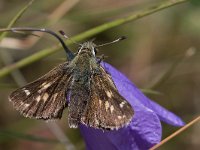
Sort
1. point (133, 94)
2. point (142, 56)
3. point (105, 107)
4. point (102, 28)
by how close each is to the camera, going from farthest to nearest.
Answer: point (142, 56) → point (102, 28) → point (133, 94) → point (105, 107)

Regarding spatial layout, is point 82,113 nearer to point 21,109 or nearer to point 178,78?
point 21,109

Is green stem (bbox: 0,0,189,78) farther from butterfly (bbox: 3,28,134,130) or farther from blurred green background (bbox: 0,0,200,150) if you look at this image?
blurred green background (bbox: 0,0,200,150)

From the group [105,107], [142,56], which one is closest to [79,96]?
[105,107]

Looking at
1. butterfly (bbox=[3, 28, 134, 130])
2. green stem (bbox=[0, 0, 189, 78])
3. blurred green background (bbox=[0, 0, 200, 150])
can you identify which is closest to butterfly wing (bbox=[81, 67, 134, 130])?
butterfly (bbox=[3, 28, 134, 130])

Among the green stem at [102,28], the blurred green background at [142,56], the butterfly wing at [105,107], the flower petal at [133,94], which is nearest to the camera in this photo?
the butterfly wing at [105,107]

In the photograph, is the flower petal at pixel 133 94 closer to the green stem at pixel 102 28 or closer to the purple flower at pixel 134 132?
the purple flower at pixel 134 132

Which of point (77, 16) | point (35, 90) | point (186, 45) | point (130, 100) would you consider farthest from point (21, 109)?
point (186, 45)

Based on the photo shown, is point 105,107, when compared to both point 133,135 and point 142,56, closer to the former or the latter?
point 133,135

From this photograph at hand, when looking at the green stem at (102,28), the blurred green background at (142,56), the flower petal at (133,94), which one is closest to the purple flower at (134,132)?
the flower petal at (133,94)
